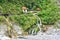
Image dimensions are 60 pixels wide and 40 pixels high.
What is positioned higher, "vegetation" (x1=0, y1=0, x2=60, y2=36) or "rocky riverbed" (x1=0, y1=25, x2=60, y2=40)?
"vegetation" (x1=0, y1=0, x2=60, y2=36)

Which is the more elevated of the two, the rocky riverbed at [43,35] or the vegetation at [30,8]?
the vegetation at [30,8]

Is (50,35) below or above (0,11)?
below

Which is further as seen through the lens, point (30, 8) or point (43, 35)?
point (30, 8)

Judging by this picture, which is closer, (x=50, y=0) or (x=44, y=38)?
(x=44, y=38)

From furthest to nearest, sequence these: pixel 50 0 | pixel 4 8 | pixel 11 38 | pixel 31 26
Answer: pixel 50 0
pixel 4 8
pixel 31 26
pixel 11 38

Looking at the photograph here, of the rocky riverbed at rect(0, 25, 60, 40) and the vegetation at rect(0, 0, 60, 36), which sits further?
the vegetation at rect(0, 0, 60, 36)

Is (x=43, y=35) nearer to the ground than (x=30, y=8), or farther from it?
nearer to the ground

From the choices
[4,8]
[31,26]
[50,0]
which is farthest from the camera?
[50,0]

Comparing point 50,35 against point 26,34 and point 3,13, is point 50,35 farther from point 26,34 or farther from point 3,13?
point 3,13

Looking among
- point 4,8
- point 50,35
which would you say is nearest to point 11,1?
point 4,8

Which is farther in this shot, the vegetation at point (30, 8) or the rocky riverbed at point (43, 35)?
the vegetation at point (30, 8)
